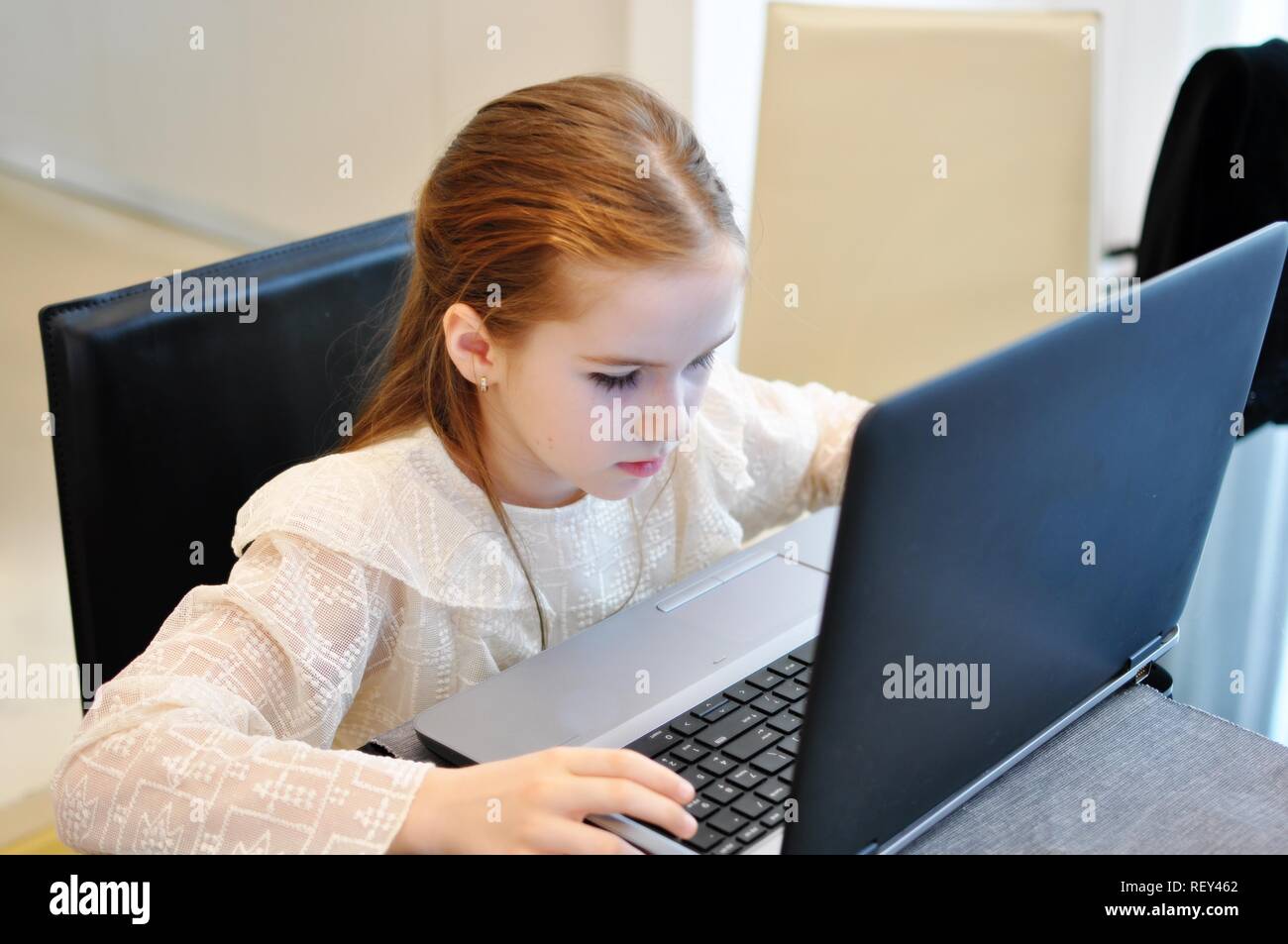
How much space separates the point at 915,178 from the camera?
168cm

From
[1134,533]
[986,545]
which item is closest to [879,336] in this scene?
[1134,533]

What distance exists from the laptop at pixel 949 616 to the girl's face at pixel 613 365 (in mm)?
131

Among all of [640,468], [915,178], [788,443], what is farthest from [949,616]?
[915,178]

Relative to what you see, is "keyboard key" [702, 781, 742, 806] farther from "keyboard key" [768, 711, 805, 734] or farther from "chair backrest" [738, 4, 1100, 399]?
"chair backrest" [738, 4, 1100, 399]

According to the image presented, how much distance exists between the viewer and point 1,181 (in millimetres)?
2504

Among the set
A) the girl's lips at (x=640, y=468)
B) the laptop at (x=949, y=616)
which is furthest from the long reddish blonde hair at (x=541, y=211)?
the laptop at (x=949, y=616)

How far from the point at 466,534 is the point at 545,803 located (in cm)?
37

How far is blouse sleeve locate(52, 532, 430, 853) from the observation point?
0.75m

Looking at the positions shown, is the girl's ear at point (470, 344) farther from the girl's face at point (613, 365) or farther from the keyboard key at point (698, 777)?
the keyboard key at point (698, 777)

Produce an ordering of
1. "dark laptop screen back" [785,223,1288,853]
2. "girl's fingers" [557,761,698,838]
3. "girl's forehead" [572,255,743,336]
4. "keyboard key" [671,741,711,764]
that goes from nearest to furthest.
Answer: "dark laptop screen back" [785,223,1288,853]
"girl's fingers" [557,761,698,838]
"keyboard key" [671,741,711,764]
"girl's forehead" [572,255,743,336]

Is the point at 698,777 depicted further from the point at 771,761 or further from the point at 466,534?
the point at 466,534

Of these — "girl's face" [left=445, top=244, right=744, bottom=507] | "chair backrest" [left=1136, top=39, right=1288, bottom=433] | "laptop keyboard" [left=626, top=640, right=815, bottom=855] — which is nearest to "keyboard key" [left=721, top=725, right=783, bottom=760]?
"laptop keyboard" [left=626, top=640, right=815, bottom=855]

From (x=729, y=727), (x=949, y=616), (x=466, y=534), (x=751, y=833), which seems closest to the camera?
(x=949, y=616)

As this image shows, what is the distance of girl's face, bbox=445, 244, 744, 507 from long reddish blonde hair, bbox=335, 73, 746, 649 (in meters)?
0.01
